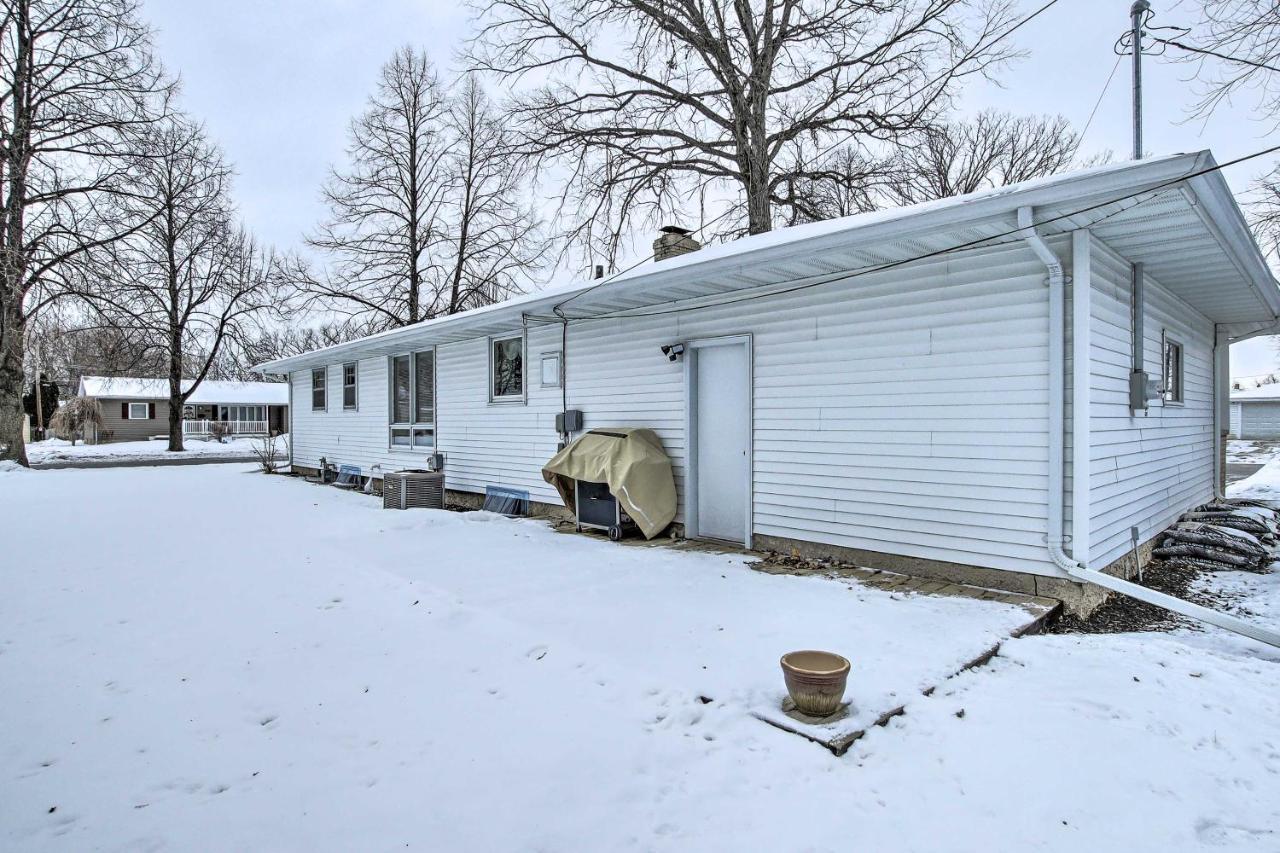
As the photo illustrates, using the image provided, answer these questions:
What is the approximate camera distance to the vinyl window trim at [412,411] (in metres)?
10.7

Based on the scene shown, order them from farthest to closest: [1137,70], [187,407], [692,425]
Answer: [187,407] < [692,425] < [1137,70]

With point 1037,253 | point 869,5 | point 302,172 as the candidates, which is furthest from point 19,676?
point 302,172

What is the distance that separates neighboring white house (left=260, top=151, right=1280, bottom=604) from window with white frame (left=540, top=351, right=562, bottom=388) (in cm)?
4

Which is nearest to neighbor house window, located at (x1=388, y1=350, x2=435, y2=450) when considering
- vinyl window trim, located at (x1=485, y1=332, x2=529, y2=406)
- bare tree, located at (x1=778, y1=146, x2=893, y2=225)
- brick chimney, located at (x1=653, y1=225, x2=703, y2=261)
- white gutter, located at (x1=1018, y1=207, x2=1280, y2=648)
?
vinyl window trim, located at (x1=485, y1=332, x2=529, y2=406)

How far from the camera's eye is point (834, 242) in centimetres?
476

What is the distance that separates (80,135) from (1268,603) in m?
19.5

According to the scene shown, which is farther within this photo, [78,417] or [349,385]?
[78,417]

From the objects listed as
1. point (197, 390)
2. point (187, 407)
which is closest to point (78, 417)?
point (197, 390)

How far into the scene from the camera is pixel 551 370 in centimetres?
842

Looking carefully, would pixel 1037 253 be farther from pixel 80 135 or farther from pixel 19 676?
pixel 80 135

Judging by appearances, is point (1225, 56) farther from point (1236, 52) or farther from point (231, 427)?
point (231, 427)

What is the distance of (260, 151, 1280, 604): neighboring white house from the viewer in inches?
171

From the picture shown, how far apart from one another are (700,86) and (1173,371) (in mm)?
10553

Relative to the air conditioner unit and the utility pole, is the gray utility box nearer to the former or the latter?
the air conditioner unit
